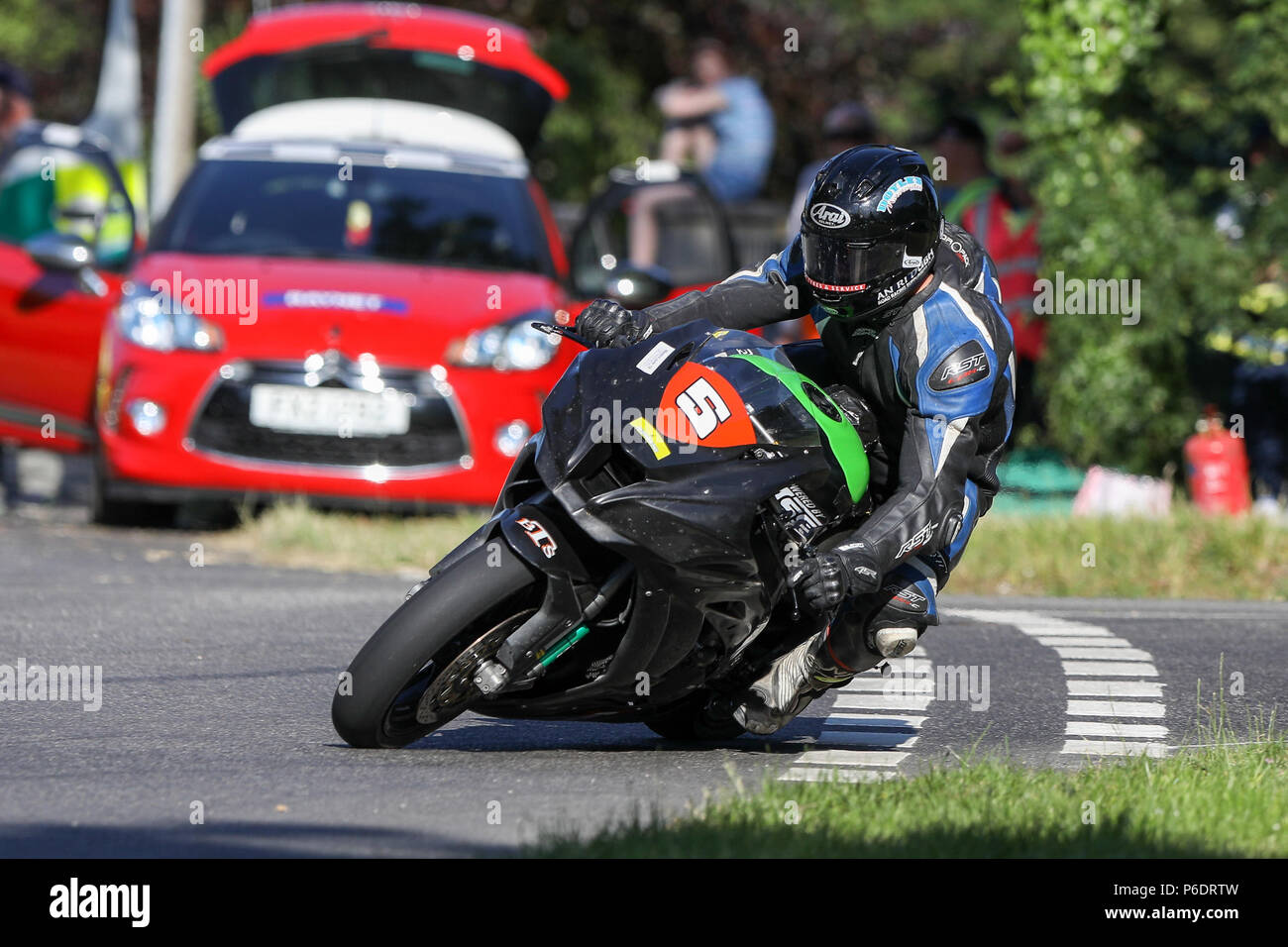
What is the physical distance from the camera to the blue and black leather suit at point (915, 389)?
18.0 feet

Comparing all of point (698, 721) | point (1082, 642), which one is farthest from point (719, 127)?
point (698, 721)

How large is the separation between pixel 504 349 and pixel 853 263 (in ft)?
17.6

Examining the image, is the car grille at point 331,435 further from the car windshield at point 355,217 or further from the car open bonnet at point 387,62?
the car open bonnet at point 387,62

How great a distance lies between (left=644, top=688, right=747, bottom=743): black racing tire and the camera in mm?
6055

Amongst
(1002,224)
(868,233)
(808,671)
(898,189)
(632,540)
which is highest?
(1002,224)

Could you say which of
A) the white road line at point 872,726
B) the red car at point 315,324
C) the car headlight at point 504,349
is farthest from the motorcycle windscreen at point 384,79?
the white road line at point 872,726

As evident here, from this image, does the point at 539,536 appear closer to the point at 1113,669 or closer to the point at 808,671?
the point at 808,671

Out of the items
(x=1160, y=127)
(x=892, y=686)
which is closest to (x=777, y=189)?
(x=1160, y=127)

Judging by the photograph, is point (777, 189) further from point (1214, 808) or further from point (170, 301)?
point (1214, 808)

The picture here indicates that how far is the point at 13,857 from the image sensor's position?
443 cm

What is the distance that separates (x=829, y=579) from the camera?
5.19 meters

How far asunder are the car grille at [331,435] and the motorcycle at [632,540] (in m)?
5.12

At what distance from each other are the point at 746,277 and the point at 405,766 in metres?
1.70

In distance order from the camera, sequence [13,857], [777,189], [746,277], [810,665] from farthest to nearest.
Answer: [777,189]
[746,277]
[810,665]
[13,857]
